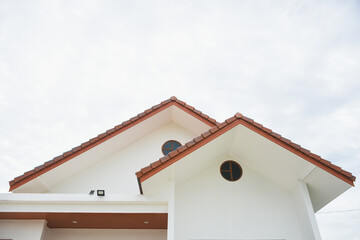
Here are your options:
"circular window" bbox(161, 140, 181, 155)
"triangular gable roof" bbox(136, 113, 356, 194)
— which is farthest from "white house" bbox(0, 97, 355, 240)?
"circular window" bbox(161, 140, 181, 155)

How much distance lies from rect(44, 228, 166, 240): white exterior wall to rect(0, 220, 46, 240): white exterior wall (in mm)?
670

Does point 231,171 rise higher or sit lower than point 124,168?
lower

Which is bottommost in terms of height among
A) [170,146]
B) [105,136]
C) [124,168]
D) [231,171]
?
[231,171]

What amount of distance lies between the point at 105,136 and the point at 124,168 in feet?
4.15

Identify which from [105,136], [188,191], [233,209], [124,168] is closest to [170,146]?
[124,168]

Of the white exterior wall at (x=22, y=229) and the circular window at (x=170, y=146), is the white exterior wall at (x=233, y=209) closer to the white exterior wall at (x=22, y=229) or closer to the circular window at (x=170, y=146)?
the circular window at (x=170, y=146)

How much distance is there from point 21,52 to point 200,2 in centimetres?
697

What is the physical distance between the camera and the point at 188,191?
6781 mm

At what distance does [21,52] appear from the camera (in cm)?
903

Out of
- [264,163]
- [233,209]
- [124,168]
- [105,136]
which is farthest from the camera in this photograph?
[124,168]

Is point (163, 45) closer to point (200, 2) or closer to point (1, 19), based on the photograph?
point (200, 2)

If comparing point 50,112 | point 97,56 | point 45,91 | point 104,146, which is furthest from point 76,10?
point 104,146

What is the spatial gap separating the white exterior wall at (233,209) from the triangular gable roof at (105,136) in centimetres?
188

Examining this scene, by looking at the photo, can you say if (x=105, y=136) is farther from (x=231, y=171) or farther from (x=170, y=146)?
(x=231, y=171)
